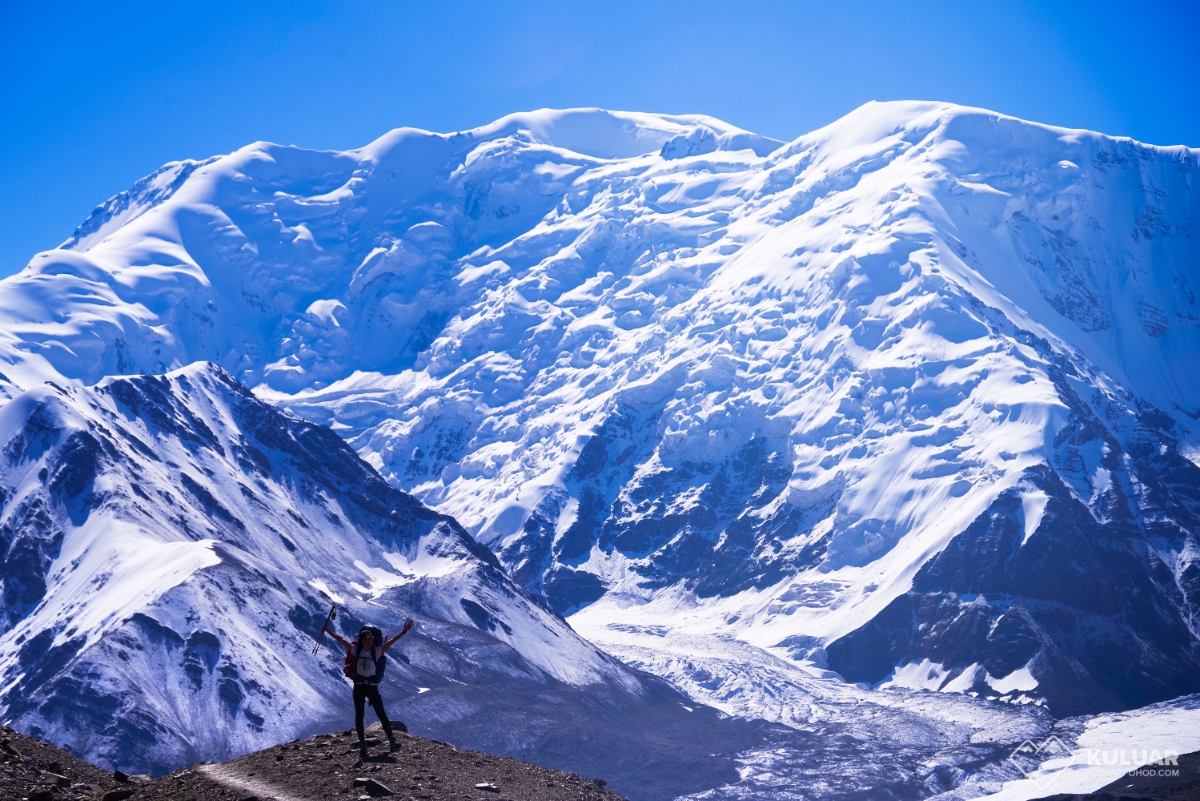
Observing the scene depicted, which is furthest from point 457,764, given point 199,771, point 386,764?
point 199,771

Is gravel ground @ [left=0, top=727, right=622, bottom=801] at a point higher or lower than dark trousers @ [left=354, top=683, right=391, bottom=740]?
lower

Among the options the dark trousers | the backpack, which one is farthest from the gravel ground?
the backpack

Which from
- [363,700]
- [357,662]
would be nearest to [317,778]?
[363,700]

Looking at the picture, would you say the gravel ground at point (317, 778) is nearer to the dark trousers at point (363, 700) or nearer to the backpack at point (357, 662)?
the dark trousers at point (363, 700)

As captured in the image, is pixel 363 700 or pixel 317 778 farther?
pixel 363 700

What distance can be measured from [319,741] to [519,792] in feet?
28.3

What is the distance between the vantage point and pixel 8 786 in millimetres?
38500

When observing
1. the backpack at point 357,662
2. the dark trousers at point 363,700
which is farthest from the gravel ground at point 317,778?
the backpack at point 357,662

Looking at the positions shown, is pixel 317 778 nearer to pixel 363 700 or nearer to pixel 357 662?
pixel 363 700

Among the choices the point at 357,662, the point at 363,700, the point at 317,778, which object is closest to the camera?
the point at 317,778

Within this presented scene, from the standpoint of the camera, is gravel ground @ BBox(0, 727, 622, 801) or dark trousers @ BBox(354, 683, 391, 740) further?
dark trousers @ BBox(354, 683, 391, 740)

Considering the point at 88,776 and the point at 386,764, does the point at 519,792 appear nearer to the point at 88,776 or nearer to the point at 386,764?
the point at 386,764

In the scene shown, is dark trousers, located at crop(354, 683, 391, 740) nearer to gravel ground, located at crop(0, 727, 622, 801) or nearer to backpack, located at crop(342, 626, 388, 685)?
backpack, located at crop(342, 626, 388, 685)

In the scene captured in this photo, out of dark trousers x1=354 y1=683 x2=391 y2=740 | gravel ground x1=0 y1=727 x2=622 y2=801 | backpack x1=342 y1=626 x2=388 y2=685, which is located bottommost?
Answer: gravel ground x1=0 y1=727 x2=622 y2=801
